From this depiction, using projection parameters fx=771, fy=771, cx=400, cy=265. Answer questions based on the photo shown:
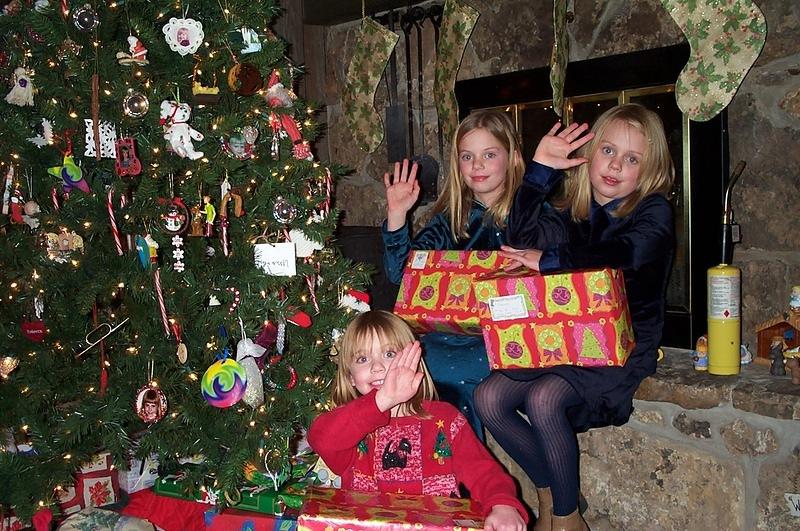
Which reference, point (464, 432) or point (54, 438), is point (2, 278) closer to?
point (54, 438)

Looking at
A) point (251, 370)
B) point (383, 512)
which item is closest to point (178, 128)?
point (251, 370)

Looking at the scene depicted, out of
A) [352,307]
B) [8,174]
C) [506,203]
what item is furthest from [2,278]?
[506,203]

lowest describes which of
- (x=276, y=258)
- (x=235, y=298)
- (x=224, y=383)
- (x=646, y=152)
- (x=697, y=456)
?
(x=697, y=456)

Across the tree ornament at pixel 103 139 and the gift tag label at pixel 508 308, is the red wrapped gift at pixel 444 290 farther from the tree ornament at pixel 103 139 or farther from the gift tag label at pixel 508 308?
the tree ornament at pixel 103 139

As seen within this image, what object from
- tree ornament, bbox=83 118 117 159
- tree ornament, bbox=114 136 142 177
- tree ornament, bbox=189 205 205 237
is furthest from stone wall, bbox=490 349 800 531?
tree ornament, bbox=83 118 117 159

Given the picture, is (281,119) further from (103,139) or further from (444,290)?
(444,290)

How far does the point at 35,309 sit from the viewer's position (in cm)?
249

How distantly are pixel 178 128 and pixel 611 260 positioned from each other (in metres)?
1.31

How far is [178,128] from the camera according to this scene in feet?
7.48

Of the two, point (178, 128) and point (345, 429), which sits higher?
point (178, 128)

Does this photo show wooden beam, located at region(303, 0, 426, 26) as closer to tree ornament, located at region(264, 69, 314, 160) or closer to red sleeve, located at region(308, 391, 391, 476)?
tree ornament, located at region(264, 69, 314, 160)

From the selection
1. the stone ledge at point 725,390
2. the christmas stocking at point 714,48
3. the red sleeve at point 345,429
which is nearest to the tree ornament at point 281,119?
the red sleeve at point 345,429

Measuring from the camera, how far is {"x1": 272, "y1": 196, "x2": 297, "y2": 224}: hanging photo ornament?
7.75 ft

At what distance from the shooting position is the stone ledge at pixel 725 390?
6.59 feet
